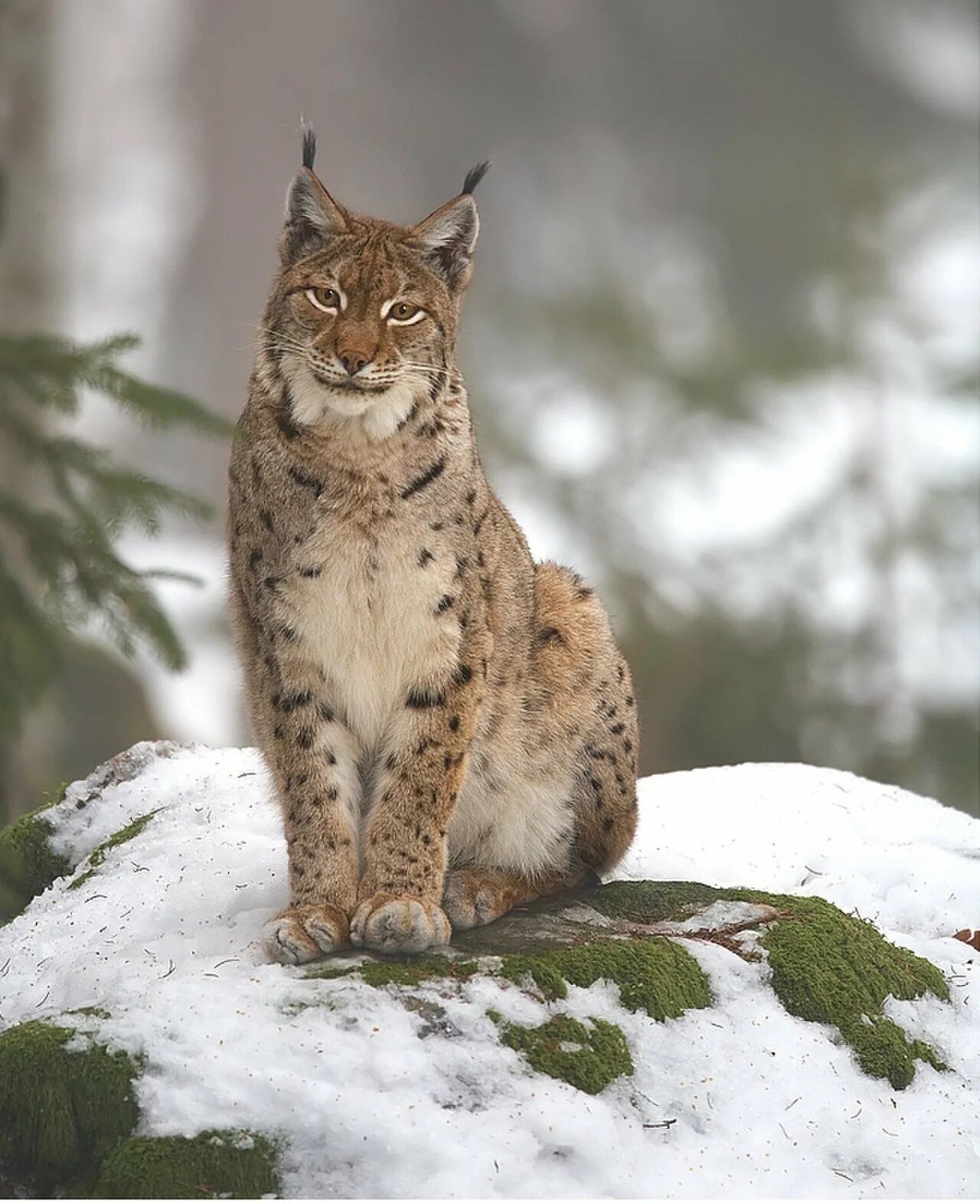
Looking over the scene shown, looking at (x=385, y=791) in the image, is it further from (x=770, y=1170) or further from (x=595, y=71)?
(x=595, y=71)

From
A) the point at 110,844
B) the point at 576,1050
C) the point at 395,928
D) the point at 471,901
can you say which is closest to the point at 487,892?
the point at 471,901

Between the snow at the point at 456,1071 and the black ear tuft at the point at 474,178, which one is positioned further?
the black ear tuft at the point at 474,178

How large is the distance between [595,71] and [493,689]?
54.2ft

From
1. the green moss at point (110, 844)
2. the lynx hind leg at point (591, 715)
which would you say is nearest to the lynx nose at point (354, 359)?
the lynx hind leg at point (591, 715)

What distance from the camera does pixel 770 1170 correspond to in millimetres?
3912

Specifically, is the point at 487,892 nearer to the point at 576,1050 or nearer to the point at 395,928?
the point at 395,928

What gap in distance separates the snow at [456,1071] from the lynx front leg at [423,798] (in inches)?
17.7

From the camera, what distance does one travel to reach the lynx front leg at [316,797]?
469cm

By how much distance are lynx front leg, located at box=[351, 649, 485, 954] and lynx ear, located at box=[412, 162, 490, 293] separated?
1223 mm

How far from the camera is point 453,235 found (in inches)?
196

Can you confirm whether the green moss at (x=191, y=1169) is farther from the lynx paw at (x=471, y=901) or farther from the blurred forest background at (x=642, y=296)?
the blurred forest background at (x=642, y=296)

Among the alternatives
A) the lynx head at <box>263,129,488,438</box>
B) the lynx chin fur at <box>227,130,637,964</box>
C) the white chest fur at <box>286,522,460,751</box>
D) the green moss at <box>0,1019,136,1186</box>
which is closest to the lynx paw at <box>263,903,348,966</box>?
the lynx chin fur at <box>227,130,637,964</box>

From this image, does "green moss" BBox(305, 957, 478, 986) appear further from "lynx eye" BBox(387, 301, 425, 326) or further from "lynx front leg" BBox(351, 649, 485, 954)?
"lynx eye" BBox(387, 301, 425, 326)

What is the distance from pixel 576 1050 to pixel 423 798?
968 mm
